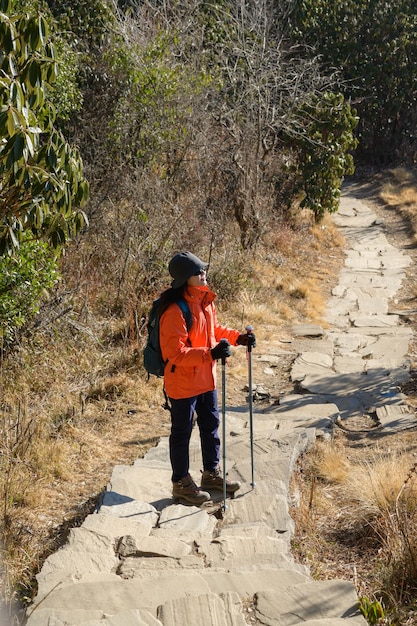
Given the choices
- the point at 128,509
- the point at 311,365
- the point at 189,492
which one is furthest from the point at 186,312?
the point at 311,365

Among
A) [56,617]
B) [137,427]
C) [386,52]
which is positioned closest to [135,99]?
[137,427]

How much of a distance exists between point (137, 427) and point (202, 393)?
2248 mm

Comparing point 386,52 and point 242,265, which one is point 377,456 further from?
point 386,52

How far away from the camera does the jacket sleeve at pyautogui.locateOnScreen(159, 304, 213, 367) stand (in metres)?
4.62

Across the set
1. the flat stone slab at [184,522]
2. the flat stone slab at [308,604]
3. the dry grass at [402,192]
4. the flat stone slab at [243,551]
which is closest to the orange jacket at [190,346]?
the flat stone slab at [184,522]

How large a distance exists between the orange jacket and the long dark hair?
3 cm

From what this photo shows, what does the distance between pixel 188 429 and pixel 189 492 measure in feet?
1.35

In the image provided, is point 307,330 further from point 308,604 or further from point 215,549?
point 308,604

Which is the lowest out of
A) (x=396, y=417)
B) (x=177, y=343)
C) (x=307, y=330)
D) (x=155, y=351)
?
(x=307, y=330)

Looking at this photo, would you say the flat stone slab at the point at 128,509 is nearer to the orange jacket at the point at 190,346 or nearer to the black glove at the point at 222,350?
the orange jacket at the point at 190,346

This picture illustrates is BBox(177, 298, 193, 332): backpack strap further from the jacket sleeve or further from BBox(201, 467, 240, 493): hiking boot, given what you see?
Answer: BBox(201, 467, 240, 493): hiking boot

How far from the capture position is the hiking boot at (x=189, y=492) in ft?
16.0

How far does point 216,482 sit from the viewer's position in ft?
16.7

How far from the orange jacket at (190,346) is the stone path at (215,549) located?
2.60ft
